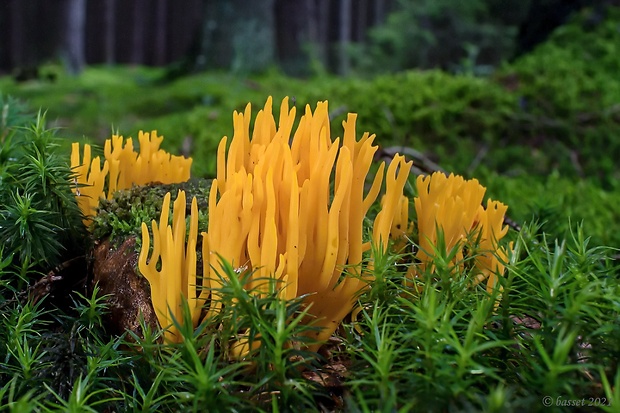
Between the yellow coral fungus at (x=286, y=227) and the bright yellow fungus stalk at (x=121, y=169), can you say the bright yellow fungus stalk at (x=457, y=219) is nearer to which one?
the yellow coral fungus at (x=286, y=227)

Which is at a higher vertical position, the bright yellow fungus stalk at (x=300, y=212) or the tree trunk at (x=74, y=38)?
the tree trunk at (x=74, y=38)

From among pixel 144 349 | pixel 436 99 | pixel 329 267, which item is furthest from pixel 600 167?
pixel 144 349

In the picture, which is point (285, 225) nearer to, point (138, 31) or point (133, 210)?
point (133, 210)

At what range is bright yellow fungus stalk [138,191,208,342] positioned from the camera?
46.6 inches

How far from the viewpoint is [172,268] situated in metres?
1.18

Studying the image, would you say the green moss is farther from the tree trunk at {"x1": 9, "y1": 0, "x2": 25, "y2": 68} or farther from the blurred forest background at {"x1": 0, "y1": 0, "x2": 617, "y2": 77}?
the tree trunk at {"x1": 9, "y1": 0, "x2": 25, "y2": 68}

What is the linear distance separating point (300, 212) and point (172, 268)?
1.04 ft

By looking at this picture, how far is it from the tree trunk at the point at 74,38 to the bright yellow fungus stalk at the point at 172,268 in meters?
11.3

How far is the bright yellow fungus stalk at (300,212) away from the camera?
116 cm

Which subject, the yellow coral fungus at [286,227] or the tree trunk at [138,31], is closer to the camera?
the yellow coral fungus at [286,227]

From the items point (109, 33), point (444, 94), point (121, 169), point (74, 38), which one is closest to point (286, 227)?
point (121, 169)

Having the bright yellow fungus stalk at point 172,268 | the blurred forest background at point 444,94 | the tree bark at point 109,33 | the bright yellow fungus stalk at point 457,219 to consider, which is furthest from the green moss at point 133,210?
the tree bark at point 109,33

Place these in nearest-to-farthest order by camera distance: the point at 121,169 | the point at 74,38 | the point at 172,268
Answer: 1. the point at 172,268
2. the point at 121,169
3. the point at 74,38

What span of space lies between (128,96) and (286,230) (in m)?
5.60
